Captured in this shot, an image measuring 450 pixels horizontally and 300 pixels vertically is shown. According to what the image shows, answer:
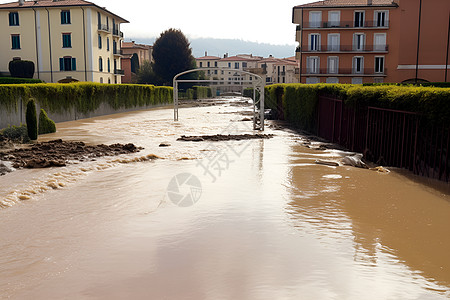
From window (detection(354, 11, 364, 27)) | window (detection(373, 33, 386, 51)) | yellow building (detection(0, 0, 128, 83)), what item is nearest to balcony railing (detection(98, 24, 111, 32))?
yellow building (detection(0, 0, 128, 83))

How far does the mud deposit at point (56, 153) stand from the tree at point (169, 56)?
199 feet

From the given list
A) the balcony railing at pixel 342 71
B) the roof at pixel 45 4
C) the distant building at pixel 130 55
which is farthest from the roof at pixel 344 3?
the distant building at pixel 130 55

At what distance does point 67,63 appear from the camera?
178 feet

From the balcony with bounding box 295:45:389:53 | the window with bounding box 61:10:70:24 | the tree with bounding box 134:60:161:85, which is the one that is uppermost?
the window with bounding box 61:10:70:24

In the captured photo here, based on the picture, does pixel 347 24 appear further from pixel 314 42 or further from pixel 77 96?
pixel 77 96

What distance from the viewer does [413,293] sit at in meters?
5.09

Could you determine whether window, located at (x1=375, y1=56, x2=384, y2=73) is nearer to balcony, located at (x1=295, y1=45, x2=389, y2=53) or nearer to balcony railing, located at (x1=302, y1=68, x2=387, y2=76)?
balcony railing, located at (x1=302, y1=68, x2=387, y2=76)

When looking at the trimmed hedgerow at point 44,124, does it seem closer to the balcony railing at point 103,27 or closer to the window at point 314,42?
the balcony railing at point 103,27

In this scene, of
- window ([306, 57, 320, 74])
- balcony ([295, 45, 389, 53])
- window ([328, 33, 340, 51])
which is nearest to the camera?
balcony ([295, 45, 389, 53])

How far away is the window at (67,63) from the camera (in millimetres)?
54031

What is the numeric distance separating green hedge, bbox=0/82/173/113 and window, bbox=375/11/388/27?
31931 millimetres

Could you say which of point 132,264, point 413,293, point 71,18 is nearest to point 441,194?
point 413,293

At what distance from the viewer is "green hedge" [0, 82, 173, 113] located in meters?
21.8

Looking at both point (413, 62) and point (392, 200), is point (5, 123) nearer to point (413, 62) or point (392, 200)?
point (392, 200)
